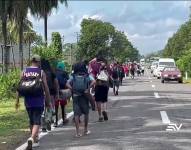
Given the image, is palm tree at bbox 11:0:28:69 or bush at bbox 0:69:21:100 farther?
palm tree at bbox 11:0:28:69

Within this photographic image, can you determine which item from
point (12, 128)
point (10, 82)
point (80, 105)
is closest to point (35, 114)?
A: point (80, 105)

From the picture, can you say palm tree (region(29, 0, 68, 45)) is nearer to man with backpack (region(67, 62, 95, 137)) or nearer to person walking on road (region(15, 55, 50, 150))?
man with backpack (region(67, 62, 95, 137))

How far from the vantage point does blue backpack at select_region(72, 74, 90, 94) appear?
13.5m

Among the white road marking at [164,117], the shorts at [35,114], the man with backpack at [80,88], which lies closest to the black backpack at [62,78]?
the man with backpack at [80,88]

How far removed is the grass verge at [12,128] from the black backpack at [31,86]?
1.32 metres

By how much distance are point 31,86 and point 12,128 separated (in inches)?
170

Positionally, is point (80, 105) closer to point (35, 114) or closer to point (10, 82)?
point (35, 114)

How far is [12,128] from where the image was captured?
1538cm

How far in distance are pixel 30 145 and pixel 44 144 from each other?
96 cm

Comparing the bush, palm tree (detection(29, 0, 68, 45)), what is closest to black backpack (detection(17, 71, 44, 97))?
the bush

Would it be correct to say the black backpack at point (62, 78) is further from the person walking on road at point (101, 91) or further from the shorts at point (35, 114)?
the shorts at point (35, 114)

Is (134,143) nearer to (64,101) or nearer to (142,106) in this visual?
(64,101)

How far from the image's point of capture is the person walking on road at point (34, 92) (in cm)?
1135

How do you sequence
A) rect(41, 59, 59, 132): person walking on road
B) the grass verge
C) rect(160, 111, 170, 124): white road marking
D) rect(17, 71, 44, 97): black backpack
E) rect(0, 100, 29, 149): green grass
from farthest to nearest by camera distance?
1. rect(160, 111, 170, 124): white road marking
2. rect(41, 59, 59, 132): person walking on road
3. rect(0, 100, 29, 149): green grass
4. the grass verge
5. rect(17, 71, 44, 97): black backpack
